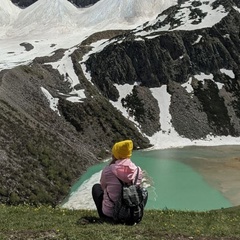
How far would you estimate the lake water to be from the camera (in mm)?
53250

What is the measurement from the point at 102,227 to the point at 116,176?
70.2 inches

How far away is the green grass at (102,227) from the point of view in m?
12.8

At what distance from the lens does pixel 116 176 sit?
13742 millimetres

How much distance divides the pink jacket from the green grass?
1.10 m

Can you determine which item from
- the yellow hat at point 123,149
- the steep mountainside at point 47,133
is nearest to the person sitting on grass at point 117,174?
the yellow hat at point 123,149

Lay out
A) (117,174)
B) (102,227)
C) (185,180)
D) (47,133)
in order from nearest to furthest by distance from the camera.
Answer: (102,227), (117,174), (185,180), (47,133)

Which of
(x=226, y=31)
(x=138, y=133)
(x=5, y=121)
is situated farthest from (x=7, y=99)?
(x=226, y=31)

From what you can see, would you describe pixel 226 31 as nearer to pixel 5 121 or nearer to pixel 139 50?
pixel 139 50

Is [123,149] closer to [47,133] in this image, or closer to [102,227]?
[102,227]

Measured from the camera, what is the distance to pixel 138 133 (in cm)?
10112

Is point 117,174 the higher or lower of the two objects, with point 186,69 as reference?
higher

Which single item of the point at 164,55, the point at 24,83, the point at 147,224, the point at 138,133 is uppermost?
the point at 147,224

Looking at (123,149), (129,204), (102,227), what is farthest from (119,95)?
(102,227)

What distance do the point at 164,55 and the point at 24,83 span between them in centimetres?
4843
